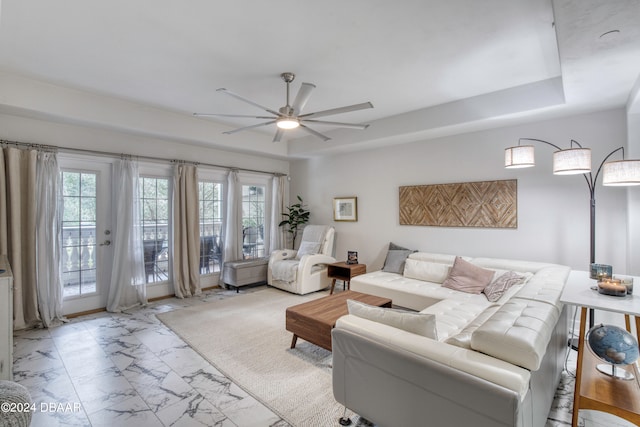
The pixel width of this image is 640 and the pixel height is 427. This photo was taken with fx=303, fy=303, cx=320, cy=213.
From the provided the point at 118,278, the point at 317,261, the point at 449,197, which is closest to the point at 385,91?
the point at 449,197

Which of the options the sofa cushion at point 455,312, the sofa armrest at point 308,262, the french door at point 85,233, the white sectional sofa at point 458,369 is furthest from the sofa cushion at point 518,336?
the french door at point 85,233

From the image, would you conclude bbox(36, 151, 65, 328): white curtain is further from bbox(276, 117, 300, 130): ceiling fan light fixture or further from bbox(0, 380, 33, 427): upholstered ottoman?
bbox(276, 117, 300, 130): ceiling fan light fixture

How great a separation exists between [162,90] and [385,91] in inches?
102

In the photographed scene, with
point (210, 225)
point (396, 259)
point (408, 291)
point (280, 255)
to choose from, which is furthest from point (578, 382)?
point (210, 225)

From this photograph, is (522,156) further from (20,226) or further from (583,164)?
(20,226)

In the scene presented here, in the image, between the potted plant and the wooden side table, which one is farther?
the potted plant

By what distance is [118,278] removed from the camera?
418cm

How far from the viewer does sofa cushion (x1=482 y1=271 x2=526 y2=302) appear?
3.30 m

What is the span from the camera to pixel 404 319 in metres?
1.81

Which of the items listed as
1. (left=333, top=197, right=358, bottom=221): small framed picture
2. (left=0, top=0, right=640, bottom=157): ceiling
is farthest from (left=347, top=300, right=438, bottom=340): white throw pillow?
(left=333, top=197, right=358, bottom=221): small framed picture

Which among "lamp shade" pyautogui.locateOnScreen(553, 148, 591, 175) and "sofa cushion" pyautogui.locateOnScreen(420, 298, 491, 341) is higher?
→ "lamp shade" pyautogui.locateOnScreen(553, 148, 591, 175)

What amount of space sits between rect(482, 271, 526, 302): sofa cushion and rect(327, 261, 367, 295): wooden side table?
73.8 inches

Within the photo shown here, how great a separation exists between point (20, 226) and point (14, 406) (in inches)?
121

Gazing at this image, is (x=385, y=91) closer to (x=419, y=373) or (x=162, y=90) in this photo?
(x=162, y=90)
